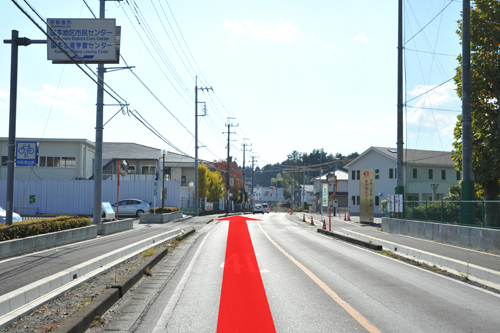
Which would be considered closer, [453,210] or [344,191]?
[453,210]

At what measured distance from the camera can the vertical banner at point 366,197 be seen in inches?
1433

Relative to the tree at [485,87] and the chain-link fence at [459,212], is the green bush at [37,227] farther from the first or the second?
the tree at [485,87]

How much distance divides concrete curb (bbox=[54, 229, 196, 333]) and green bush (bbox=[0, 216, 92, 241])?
532 centimetres

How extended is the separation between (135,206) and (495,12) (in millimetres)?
31492

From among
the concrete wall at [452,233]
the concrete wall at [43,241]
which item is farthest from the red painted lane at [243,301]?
the concrete wall at [452,233]

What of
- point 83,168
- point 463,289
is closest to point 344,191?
point 83,168

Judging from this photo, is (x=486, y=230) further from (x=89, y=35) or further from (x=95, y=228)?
(x=89, y=35)

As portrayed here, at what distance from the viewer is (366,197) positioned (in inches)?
1462

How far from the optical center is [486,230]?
1369 centimetres

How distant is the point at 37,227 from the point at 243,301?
9557 millimetres

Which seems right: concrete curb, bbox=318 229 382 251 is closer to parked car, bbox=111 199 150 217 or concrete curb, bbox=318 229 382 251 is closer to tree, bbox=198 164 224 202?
parked car, bbox=111 199 150 217

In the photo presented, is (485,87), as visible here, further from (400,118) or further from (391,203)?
(391,203)

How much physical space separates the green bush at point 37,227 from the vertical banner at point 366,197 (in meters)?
25.5

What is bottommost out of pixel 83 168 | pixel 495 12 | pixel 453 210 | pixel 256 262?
pixel 256 262
